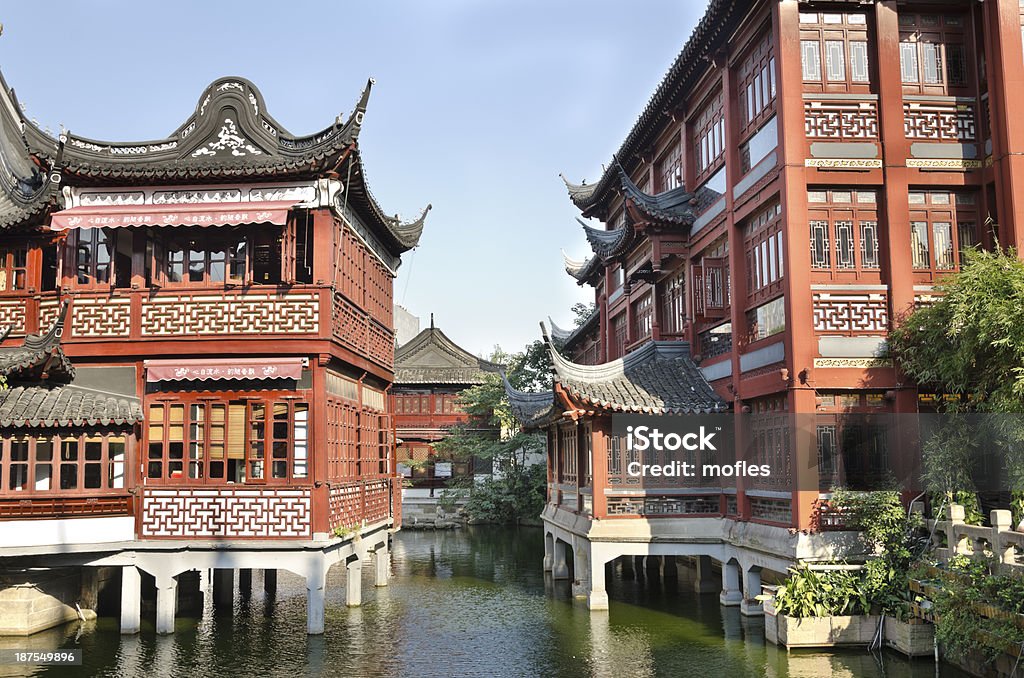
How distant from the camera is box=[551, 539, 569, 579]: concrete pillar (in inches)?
917

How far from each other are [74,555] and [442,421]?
3298 centimetres

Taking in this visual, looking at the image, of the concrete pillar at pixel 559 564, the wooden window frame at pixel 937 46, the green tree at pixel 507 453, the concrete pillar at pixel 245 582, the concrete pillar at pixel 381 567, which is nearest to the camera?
the wooden window frame at pixel 937 46

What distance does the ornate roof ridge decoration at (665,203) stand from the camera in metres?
20.3

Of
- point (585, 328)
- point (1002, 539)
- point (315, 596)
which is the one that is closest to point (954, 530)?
point (1002, 539)

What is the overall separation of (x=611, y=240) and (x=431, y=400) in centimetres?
2563

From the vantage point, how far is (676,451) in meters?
18.6

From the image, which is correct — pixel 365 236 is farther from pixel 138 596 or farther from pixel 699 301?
pixel 138 596

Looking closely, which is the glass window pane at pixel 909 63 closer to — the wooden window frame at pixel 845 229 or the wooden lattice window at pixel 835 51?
the wooden lattice window at pixel 835 51

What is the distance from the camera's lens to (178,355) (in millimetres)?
16344

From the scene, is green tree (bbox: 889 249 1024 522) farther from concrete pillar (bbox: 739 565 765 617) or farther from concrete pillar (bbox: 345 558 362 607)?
concrete pillar (bbox: 345 558 362 607)

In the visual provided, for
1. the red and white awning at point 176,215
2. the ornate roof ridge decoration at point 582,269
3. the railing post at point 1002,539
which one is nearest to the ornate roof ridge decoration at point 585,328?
the ornate roof ridge decoration at point 582,269

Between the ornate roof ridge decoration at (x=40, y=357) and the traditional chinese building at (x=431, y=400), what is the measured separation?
31.8 metres

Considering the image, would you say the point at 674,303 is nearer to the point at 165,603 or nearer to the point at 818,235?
the point at 818,235

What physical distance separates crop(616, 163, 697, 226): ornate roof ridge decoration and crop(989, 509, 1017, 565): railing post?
390 inches
